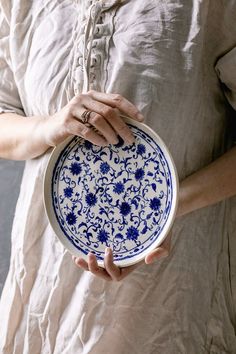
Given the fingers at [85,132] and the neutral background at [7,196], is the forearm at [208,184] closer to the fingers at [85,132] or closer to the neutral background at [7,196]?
the fingers at [85,132]

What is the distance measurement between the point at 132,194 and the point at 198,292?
0.22m

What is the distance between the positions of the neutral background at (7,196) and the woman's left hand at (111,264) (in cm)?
63

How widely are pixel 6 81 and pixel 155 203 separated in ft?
1.28

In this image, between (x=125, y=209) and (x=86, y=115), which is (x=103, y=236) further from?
(x=86, y=115)

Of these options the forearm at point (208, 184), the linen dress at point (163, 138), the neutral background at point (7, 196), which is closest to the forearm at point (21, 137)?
the linen dress at point (163, 138)

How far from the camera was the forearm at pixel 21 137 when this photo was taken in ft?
3.17

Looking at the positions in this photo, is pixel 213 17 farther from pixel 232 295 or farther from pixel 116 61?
pixel 232 295

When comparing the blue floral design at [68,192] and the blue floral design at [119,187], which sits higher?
the blue floral design at [119,187]

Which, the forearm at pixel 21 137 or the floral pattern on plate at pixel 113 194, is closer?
the floral pattern on plate at pixel 113 194

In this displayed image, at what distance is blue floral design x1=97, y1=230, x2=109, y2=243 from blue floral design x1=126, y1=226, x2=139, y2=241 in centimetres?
3

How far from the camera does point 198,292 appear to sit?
98 cm

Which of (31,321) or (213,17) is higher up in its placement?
(213,17)

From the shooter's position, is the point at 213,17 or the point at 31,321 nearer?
the point at 213,17

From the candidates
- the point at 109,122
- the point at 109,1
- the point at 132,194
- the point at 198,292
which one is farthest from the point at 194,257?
the point at 109,1
